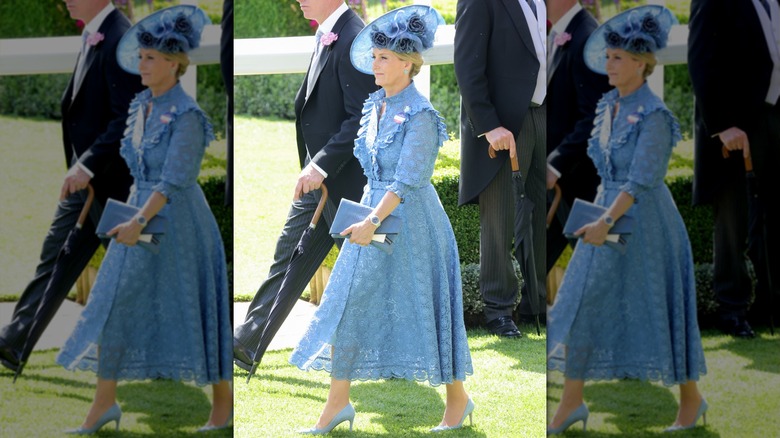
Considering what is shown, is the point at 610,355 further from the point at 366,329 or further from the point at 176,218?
the point at 366,329

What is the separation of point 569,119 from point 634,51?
0.24m

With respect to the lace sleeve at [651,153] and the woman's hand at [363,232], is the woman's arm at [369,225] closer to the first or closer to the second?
the woman's hand at [363,232]

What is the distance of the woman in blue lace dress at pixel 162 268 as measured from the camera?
2.94m

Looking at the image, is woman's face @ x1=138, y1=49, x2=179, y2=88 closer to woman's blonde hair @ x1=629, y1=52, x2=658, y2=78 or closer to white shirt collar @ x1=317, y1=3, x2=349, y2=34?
woman's blonde hair @ x1=629, y1=52, x2=658, y2=78

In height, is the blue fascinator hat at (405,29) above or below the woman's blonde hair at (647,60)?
above

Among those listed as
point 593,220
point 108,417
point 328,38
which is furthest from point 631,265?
point 328,38

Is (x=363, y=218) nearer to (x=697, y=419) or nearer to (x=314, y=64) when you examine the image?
(x=314, y=64)

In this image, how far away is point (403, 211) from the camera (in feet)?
15.0

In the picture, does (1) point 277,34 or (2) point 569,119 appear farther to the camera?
(1) point 277,34

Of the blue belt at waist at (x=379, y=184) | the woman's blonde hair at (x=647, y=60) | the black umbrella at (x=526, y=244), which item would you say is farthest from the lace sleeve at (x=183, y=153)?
the black umbrella at (x=526, y=244)

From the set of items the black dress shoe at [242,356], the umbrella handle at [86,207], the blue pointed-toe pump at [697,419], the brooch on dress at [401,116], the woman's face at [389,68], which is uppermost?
the woman's face at [389,68]

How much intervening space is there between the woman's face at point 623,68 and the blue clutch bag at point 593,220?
322 millimetres

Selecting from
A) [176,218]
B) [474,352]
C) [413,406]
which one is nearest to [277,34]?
[474,352]

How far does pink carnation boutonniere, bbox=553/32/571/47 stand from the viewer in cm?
301
